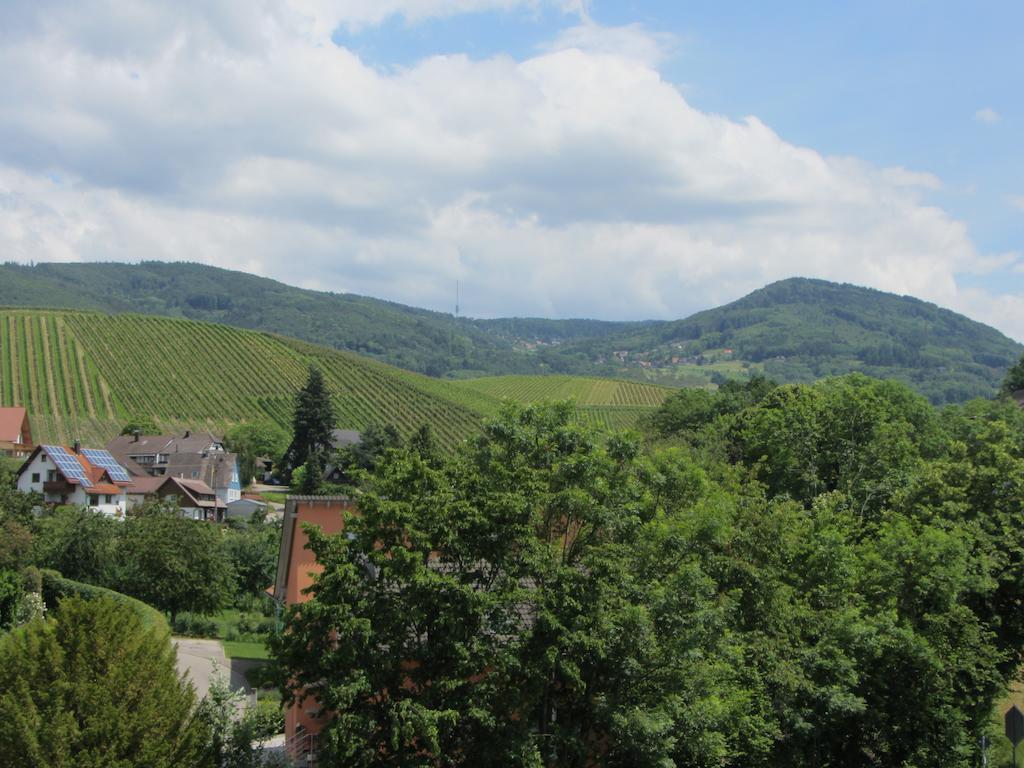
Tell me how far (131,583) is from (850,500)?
101 feet

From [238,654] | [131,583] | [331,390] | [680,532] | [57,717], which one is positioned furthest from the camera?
[331,390]

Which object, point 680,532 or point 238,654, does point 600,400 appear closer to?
point 238,654

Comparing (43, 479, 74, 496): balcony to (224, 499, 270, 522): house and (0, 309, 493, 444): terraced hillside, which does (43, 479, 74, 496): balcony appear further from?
(0, 309, 493, 444): terraced hillside

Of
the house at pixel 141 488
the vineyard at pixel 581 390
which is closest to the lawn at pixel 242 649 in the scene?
the house at pixel 141 488

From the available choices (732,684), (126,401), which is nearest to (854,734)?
(732,684)

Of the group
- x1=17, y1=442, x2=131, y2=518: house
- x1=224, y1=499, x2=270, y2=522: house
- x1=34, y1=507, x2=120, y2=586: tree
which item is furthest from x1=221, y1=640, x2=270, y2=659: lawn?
x1=224, y1=499, x2=270, y2=522: house

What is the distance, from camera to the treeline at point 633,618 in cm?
1493

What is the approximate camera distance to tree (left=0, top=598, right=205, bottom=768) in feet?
47.0

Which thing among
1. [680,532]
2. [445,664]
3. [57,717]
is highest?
[680,532]

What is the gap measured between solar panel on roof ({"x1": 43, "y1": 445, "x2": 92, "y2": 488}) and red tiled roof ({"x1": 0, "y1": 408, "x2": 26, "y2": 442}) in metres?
15.5

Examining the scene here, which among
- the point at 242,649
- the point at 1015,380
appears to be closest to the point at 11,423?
the point at 242,649

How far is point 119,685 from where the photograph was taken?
49.9 ft

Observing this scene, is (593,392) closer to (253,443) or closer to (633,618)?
(253,443)

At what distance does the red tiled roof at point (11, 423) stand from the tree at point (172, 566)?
4410cm
